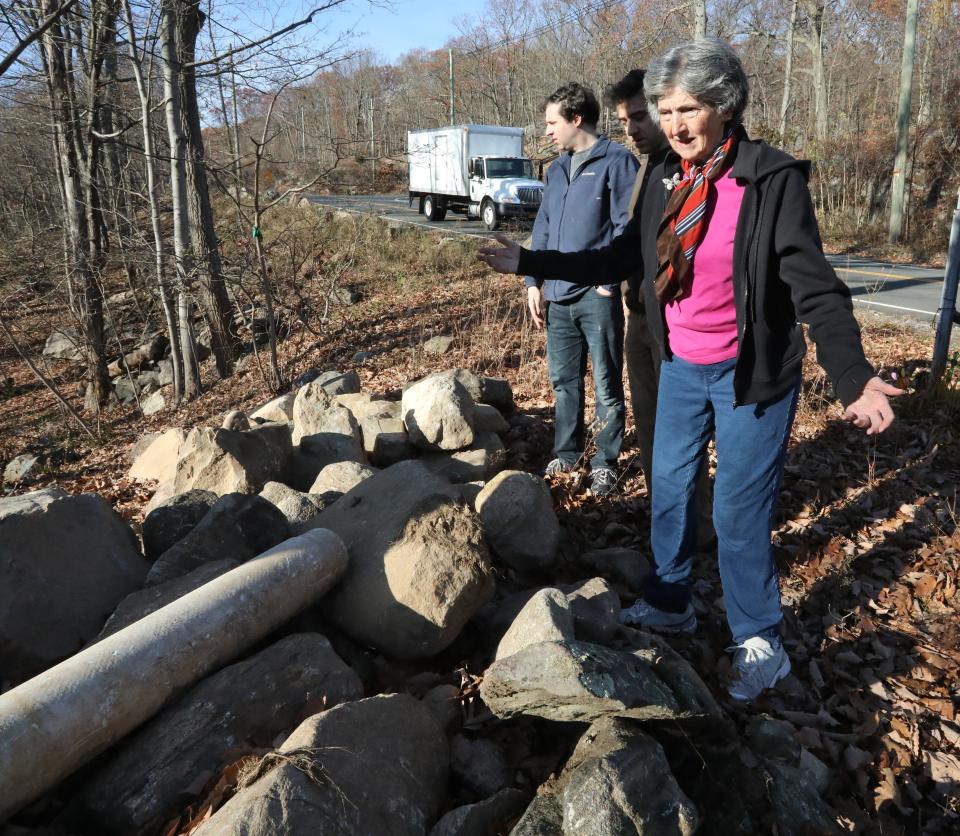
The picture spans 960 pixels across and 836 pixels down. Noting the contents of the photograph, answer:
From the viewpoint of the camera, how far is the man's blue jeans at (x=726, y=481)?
2459mm

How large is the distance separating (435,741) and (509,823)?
1.24 feet

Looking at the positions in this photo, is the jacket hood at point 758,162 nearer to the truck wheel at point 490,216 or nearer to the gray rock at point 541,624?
the gray rock at point 541,624

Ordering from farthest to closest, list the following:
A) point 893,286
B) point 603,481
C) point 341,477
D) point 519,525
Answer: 1. point 893,286
2. point 603,481
3. point 341,477
4. point 519,525

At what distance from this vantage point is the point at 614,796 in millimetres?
1887

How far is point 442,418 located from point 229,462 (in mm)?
1350

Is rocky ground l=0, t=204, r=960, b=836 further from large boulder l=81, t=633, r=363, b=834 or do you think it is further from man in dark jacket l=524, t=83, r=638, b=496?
man in dark jacket l=524, t=83, r=638, b=496

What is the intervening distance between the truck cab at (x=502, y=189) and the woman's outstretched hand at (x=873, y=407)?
58.3ft

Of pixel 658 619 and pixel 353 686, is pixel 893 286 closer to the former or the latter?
pixel 658 619

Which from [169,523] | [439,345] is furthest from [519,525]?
[439,345]

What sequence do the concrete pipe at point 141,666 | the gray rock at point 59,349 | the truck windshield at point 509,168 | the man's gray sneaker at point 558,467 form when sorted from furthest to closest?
1. the truck windshield at point 509,168
2. the gray rock at point 59,349
3. the man's gray sneaker at point 558,467
4. the concrete pipe at point 141,666

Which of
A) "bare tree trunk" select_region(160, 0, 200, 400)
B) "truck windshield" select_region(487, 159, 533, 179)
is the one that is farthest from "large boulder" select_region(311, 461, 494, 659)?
"truck windshield" select_region(487, 159, 533, 179)

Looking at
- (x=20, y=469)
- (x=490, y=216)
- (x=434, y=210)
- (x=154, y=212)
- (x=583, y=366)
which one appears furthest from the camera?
(x=434, y=210)

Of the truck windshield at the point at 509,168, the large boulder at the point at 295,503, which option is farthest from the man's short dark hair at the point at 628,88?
the truck windshield at the point at 509,168

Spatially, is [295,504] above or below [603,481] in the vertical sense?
above
